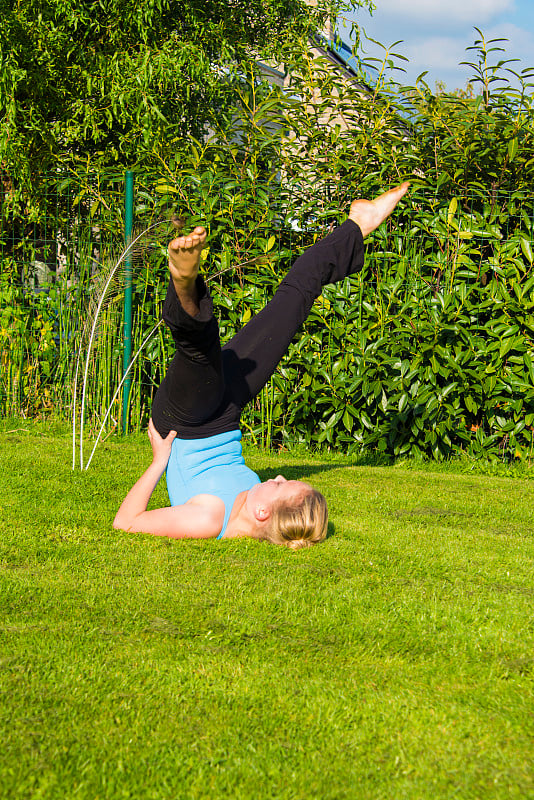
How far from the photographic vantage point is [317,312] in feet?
20.3

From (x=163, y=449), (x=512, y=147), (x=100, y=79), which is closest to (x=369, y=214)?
(x=163, y=449)

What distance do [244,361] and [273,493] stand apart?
85 cm

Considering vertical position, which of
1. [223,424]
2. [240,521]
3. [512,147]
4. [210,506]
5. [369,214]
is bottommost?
[240,521]

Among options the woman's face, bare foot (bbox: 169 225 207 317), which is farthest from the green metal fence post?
bare foot (bbox: 169 225 207 317)

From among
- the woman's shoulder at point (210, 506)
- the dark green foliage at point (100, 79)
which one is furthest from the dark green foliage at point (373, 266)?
the woman's shoulder at point (210, 506)

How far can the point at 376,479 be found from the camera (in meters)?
Result: 5.59

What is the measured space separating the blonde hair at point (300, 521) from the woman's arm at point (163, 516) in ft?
0.95

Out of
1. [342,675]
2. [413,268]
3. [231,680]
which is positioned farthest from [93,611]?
[413,268]

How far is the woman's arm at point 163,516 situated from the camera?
12.2 feet

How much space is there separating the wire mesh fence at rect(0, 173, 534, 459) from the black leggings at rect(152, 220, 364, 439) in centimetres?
166

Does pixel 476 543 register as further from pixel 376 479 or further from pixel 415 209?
pixel 415 209

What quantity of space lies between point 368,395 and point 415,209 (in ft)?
5.15

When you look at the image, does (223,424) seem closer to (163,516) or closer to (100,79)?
(163,516)

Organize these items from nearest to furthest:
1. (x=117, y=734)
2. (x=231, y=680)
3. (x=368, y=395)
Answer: (x=117, y=734) < (x=231, y=680) < (x=368, y=395)
